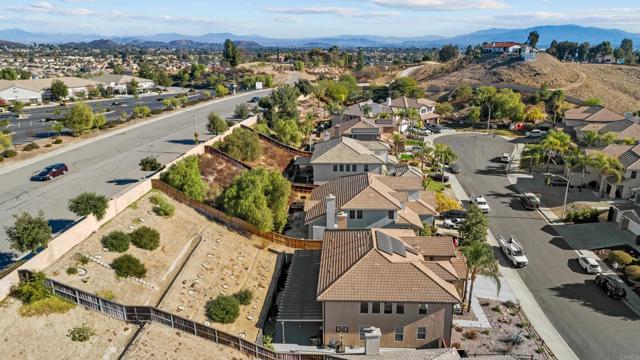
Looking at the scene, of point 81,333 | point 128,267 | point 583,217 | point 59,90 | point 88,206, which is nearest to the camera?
point 81,333

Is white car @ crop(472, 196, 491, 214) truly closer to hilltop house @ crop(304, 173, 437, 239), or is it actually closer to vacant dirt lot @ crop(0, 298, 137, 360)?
hilltop house @ crop(304, 173, 437, 239)

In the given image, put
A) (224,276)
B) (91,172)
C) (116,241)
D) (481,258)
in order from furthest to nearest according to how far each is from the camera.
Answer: (91,172)
(224,276)
(116,241)
(481,258)

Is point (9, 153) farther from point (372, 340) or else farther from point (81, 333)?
point (372, 340)

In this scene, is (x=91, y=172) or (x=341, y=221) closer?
(x=341, y=221)

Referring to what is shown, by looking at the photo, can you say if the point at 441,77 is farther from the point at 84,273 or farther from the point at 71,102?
the point at 84,273

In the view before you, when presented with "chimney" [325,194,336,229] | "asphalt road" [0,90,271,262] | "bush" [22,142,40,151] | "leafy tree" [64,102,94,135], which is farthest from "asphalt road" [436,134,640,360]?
"bush" [22,142,40,151]

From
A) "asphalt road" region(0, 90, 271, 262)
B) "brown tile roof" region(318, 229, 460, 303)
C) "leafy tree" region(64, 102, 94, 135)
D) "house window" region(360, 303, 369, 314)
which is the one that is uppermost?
A: "leafy tree" region(64, 102, 94, 135)

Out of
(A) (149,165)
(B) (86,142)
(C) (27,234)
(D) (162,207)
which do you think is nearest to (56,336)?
(C) (27,234)

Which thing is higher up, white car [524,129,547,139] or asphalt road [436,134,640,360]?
white car [524,129,547,139]
